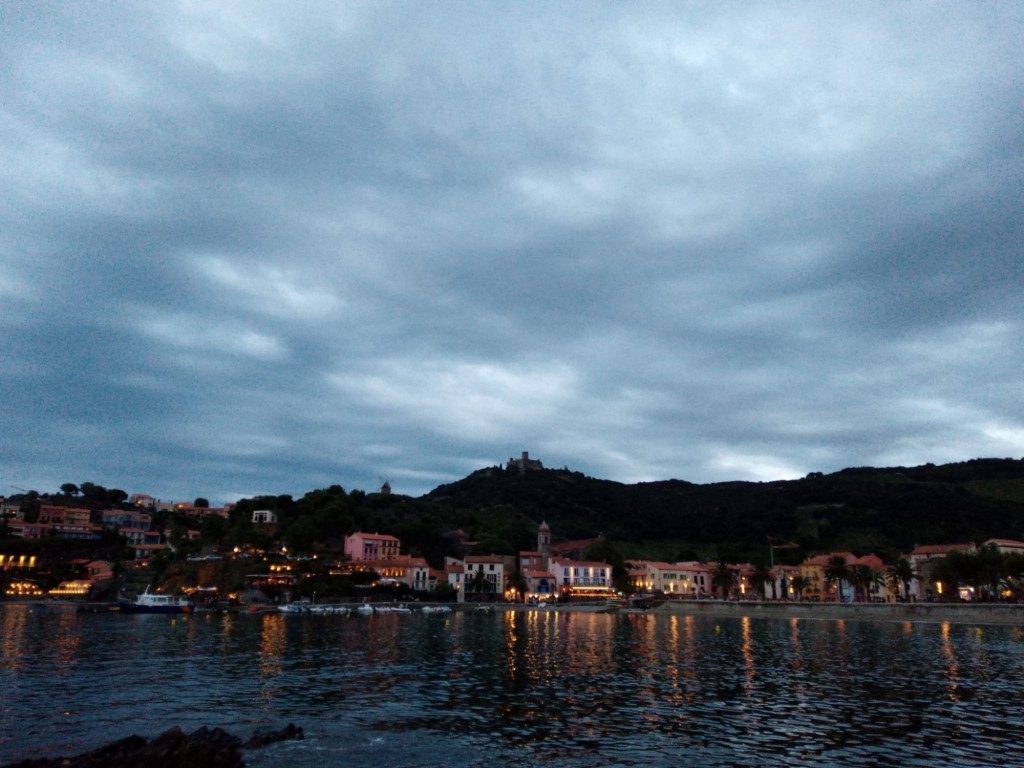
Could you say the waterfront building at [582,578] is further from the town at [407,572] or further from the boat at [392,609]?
the boat at [392,609]

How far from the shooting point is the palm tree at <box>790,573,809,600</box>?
125 meters

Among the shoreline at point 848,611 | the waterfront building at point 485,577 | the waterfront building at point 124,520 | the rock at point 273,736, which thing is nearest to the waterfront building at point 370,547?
the waterfront building at point 485,577

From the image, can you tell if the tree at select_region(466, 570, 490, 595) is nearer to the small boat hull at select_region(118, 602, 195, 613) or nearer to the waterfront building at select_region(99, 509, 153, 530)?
the small boat hull at select_region(118, 602, 195, 613)

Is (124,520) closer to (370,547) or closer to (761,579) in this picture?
(370,547)

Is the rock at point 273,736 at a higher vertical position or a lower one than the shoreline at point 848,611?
higher

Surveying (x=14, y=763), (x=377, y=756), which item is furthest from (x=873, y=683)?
(x=14, y=763)

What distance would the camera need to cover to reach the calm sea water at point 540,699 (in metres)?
23.5

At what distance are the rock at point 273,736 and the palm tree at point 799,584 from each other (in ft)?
385

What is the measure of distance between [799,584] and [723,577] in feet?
48.9

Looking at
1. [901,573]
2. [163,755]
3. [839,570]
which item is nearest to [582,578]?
[839,570]

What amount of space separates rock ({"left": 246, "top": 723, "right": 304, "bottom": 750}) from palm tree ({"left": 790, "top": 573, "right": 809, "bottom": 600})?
11747 cm

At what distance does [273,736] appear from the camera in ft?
81.0

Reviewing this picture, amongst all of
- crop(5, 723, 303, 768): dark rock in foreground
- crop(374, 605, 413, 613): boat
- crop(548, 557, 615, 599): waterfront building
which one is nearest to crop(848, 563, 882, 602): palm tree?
crop(548, 557, 615, 599): waterfront building

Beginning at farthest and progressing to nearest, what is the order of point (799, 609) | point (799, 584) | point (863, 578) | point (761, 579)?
1. point (761, 579)
2. point (799, 584)
3. point (863, 578)
4. point (799, 609)
